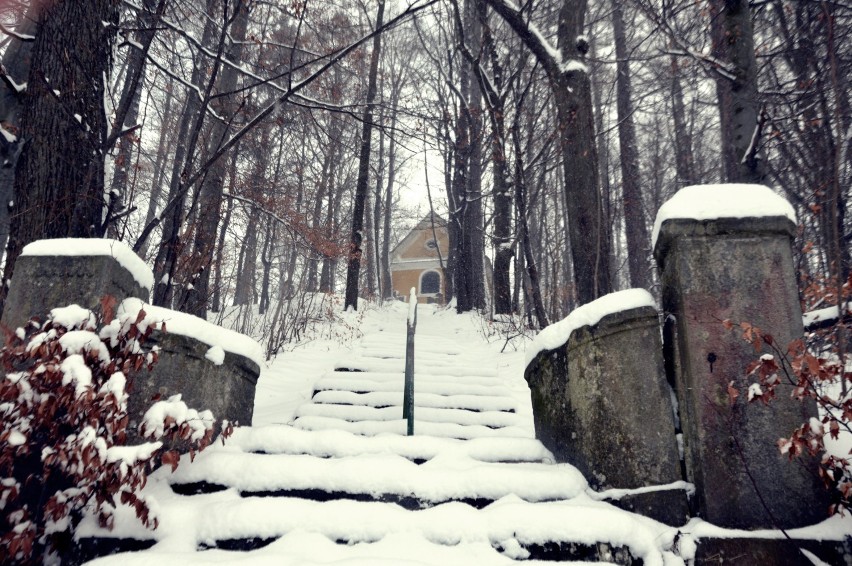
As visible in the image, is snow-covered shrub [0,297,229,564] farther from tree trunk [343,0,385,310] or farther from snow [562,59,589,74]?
tree trunk [343,0,385,310]

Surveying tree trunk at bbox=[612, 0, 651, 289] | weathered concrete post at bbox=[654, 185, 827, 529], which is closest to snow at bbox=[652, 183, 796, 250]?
weathered concrete post at bbox=[654, 185, 827, 529]

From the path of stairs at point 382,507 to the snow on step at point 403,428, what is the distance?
4cm

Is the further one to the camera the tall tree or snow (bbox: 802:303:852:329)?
the tall tree

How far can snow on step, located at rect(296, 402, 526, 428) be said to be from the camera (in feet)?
12.4

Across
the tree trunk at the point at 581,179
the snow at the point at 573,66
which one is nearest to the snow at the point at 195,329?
the tree trunk at the point at 581,179

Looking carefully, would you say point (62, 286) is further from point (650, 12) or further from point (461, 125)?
point (461, 125)

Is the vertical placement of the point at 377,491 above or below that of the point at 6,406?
below

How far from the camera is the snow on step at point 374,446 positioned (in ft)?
9.05

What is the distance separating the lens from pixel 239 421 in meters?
2.96

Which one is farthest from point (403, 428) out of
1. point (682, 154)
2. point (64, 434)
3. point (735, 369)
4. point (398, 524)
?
point (682, 154)

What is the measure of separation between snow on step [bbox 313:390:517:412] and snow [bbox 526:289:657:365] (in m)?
1.47

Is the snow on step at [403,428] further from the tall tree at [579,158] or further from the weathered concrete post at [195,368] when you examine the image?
the tall tree at [579,158]

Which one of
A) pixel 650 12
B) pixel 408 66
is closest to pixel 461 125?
pixel 408 66

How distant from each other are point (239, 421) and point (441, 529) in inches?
63.0
